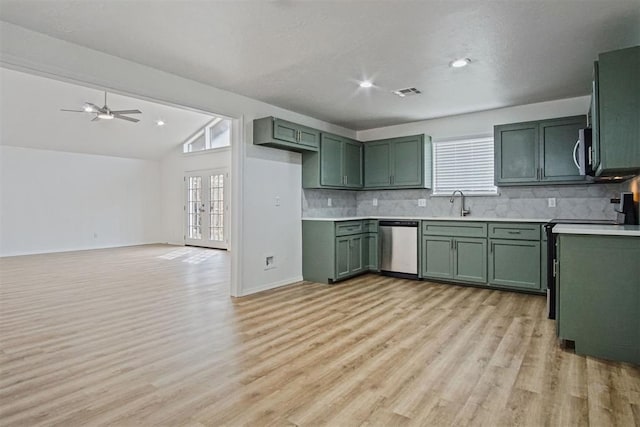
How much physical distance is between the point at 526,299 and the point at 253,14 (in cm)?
406

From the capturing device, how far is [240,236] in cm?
433

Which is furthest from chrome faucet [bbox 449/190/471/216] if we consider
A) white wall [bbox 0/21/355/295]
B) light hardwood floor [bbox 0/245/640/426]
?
white wall [bbox 0/21/355/295]

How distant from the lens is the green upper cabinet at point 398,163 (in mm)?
5414

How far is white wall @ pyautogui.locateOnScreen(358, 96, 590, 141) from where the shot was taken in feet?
14.8

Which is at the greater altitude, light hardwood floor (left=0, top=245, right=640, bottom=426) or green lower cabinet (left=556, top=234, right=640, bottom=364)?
green lower cabinet (left=556, top=234, right=640, bottom=364)

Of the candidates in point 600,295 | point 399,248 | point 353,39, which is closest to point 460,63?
point 353,39

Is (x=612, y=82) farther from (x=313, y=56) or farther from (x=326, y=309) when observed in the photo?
(x=326, y=309)

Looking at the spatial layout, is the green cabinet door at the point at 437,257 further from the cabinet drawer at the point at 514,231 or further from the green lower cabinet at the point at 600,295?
the green lower cabinet at the point at 600,295

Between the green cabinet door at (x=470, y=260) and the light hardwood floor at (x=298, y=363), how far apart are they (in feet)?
1.14

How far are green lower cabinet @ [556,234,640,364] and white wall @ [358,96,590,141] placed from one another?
8.93 ft

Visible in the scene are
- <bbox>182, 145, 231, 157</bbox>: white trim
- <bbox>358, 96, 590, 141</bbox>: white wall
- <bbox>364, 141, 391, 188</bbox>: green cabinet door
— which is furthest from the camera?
<bbox>182, 145, 231, 157</bbox>: white trim

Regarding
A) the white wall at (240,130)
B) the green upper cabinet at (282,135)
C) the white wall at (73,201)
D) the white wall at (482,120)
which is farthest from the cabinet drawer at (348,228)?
the white wall at (73,201)

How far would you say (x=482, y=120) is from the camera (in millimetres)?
5141

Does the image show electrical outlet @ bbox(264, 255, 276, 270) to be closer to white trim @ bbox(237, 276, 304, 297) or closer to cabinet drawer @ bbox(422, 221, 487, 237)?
white trim @ bbox(237, 276, 304, 297)
